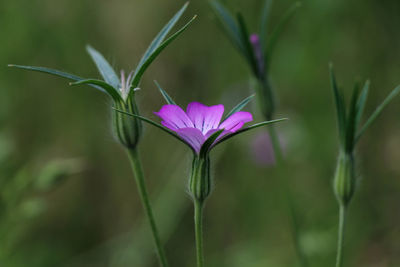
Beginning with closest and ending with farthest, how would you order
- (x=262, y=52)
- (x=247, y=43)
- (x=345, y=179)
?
(x=345, y=179) → (x=247, y=43) → (x=262, y=52)

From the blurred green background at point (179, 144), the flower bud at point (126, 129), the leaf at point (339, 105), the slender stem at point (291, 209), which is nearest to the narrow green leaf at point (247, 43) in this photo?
the slender stem at point (291, 209)

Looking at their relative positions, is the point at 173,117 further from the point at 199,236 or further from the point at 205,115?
the point at 199,236

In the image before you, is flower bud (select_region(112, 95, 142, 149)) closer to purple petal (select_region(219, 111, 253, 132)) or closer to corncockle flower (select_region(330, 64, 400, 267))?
purple petal (select_region(219, 111, 253, 132))

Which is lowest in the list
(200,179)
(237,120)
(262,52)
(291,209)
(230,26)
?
(291,209)

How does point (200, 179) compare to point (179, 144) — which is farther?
point (179, 144)

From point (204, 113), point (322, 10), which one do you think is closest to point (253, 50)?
→ point (204, 113)

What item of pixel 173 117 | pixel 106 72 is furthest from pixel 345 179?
pixel 106 72

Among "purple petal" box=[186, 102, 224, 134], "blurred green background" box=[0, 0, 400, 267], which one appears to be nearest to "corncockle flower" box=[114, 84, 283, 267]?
"purple petal" box=[186, 102, 224, 134]

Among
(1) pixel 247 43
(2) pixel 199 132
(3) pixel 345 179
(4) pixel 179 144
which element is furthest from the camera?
(4) pixel 179 144
